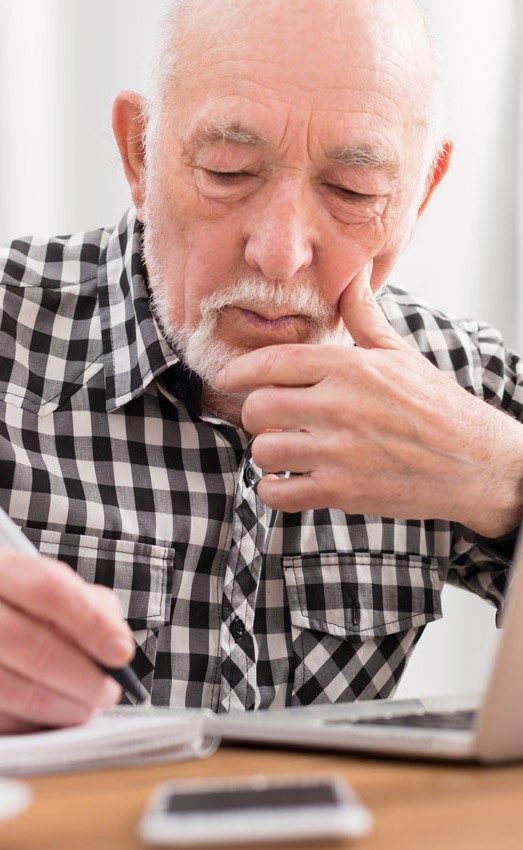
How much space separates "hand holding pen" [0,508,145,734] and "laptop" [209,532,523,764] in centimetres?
8

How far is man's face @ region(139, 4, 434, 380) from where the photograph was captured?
115 cm

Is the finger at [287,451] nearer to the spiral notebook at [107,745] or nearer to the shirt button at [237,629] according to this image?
the shirt button at [237,629]

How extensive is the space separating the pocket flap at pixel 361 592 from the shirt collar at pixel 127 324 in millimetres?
316

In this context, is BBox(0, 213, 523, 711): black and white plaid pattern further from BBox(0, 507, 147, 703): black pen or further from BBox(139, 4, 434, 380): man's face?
BBox(0, 507, 147, 703): black pen

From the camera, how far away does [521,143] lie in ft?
7.88

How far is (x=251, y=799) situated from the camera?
1.38ft

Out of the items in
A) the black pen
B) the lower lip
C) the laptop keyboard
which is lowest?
the laptop keyboard

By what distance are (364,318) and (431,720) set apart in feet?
2.14

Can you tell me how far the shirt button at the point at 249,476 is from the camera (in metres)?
1.30

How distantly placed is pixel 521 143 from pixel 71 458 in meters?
1.64

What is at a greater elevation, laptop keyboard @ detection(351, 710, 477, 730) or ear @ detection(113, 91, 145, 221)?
ear @ detection(113, 91, 145, 221)

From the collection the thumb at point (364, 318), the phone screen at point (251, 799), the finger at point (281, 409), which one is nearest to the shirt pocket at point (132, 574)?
the finger at point (281, 409)

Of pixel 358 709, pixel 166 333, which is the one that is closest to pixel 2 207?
pixel 166 333

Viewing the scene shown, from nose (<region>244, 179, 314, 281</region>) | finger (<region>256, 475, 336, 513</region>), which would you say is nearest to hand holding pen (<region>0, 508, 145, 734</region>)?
finger (<region>256, 475, 336, 513</region>)
